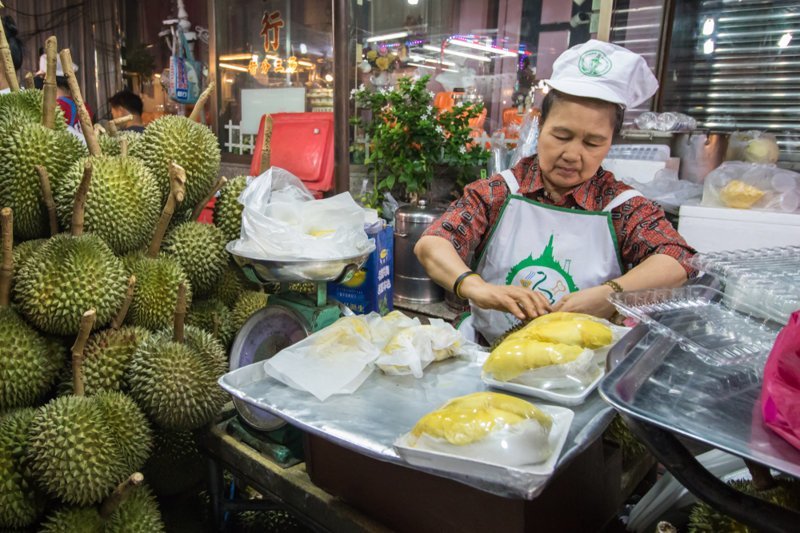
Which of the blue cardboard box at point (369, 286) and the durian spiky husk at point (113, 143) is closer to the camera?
the durian spiky husk at point (113, 143)

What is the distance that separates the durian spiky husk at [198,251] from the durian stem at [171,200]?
0.13ft

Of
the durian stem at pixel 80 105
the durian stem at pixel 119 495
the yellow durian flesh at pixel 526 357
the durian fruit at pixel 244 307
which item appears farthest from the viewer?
the durian fruit at pixel 244 307

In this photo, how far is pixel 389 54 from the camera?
4238 mm

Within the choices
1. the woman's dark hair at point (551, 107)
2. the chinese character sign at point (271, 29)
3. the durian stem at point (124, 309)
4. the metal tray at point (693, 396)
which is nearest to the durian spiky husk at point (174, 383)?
the durian stem at point (124, 309)

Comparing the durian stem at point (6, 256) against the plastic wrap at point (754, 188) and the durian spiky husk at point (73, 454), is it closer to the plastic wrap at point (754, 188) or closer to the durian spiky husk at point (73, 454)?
the durian spiky husk at point (73, 454)

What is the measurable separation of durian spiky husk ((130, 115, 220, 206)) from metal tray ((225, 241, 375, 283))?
0.43 meters

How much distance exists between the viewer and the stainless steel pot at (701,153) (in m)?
2.61

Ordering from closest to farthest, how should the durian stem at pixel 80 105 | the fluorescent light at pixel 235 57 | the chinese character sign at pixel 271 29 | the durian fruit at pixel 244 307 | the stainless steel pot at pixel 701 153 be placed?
the durian stem at pixel 80 105 → the durian fruit at pixel 244 307 → the stainless steel pot at pixel 701 153 → the chinese character sign at pixel 271 29 → the fluorescent light at pixel 235 57

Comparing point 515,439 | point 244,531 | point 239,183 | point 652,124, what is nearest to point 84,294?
point 239,183

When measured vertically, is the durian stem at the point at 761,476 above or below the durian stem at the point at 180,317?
above

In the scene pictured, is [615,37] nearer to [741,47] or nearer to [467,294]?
[741,47]

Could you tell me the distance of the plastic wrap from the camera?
84.2 inches

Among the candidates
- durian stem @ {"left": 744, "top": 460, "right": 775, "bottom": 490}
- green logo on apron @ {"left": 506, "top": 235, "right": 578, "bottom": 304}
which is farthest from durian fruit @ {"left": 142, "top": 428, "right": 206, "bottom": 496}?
durian stem @ {"left": 744, "top": 460, "right": 775, "bottom": 490}

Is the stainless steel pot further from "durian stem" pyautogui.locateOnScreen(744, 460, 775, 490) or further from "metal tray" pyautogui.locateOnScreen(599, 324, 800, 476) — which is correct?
"durian stem" pyautogui.locateOnScreen(744, 460, 775, 490)
